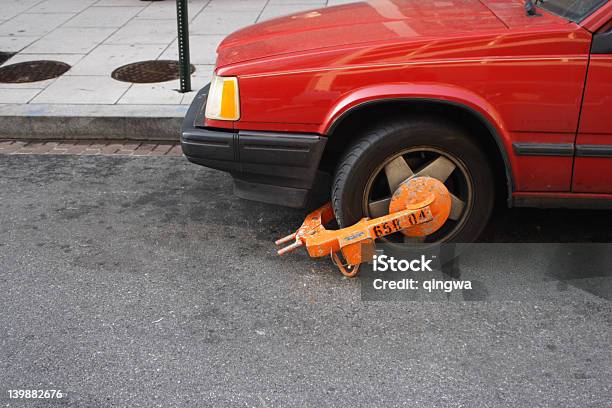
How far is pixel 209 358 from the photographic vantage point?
3.29m

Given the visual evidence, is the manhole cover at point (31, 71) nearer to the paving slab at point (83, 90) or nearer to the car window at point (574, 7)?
the paving slab at point (83, 90)

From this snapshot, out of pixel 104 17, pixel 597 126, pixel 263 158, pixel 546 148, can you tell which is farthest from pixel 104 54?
pixel 597 126

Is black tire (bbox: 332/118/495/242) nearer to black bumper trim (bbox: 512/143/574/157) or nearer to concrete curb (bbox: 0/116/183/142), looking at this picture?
black bumper trim (bbox: 512/143/574/157)

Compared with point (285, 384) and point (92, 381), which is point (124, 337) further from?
point (285, 384)

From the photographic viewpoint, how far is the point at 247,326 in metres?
3.52

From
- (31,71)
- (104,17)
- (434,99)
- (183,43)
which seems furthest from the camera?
(104,17)

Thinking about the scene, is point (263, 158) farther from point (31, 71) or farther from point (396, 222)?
point (31, 71)

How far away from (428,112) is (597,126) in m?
0.81

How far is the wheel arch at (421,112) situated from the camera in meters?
3.63

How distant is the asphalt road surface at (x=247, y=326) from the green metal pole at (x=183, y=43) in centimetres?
190

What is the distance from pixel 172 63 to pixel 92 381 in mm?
4601

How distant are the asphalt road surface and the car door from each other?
1.96 ft

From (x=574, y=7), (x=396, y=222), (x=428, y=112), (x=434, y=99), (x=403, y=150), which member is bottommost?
(x=396, y=222)

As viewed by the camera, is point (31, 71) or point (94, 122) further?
point (31, 71)
